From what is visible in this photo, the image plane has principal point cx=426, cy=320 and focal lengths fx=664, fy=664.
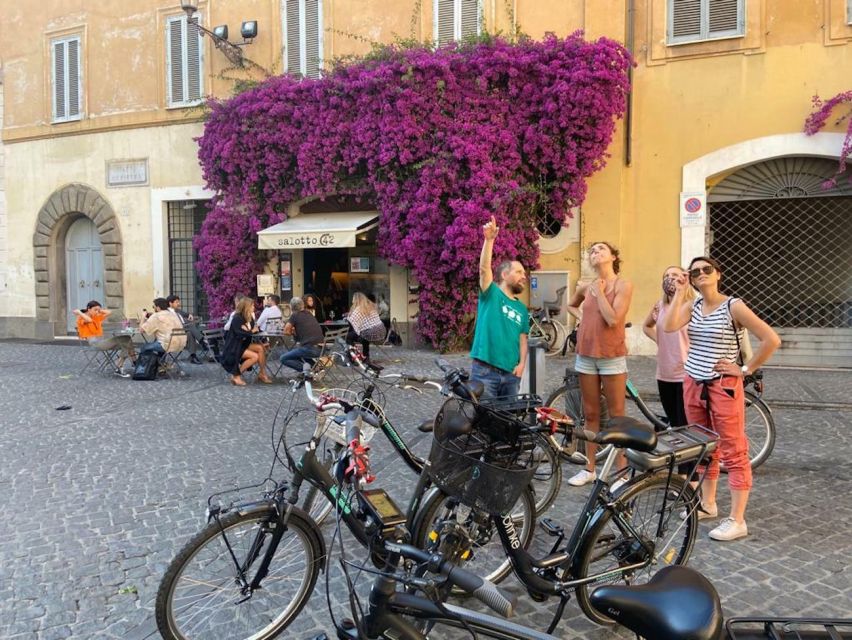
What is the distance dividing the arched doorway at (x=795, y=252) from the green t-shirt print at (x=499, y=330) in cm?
856

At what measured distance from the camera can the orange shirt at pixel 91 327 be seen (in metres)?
11.2

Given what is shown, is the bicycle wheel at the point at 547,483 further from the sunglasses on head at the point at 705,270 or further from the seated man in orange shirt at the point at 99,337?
the seated man in orange shirt at the point at 99,337

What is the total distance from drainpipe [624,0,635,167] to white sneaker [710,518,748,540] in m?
9.11

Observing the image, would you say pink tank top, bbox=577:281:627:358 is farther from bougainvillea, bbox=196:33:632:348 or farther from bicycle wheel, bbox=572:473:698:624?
bougainvillea, bbox=196:33:632:348

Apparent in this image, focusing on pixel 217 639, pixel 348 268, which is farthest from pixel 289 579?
pixel 348 268

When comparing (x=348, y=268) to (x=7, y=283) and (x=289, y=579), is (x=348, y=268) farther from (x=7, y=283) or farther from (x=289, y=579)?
(x=289, y=579)

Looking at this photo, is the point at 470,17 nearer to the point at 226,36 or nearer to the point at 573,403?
the point at 226,36

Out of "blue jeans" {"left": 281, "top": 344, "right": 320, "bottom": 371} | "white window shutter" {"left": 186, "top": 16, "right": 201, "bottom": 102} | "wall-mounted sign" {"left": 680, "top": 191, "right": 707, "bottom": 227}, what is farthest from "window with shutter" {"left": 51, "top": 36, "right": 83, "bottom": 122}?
"wall-mounted sign" {"left": 680, "top": 191, "right": 707, "bottom": 227}

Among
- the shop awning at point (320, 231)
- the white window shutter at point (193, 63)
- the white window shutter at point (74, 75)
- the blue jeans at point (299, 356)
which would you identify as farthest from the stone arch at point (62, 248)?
the blue jeans at point (299, 356)

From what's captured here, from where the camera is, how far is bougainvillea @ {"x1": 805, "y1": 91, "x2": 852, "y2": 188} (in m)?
10.4

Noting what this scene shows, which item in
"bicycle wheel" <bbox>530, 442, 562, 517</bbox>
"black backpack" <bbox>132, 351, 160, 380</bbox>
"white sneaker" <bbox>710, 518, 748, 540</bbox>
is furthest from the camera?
"black backpack" <bbox>132, 351, 160, 380</bbox>

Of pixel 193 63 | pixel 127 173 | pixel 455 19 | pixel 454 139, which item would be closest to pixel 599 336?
pixel 454 139

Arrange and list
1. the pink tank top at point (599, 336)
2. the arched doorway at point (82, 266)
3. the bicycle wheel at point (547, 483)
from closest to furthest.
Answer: the bicycle wheel at point (547, 483) < the pink tank top at point (599, 336) < the arched doorway at point (82, 266)

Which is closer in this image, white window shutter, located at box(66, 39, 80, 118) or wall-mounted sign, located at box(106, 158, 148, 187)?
wall-mounted sign, located at box(106, 158, 148, 187)
